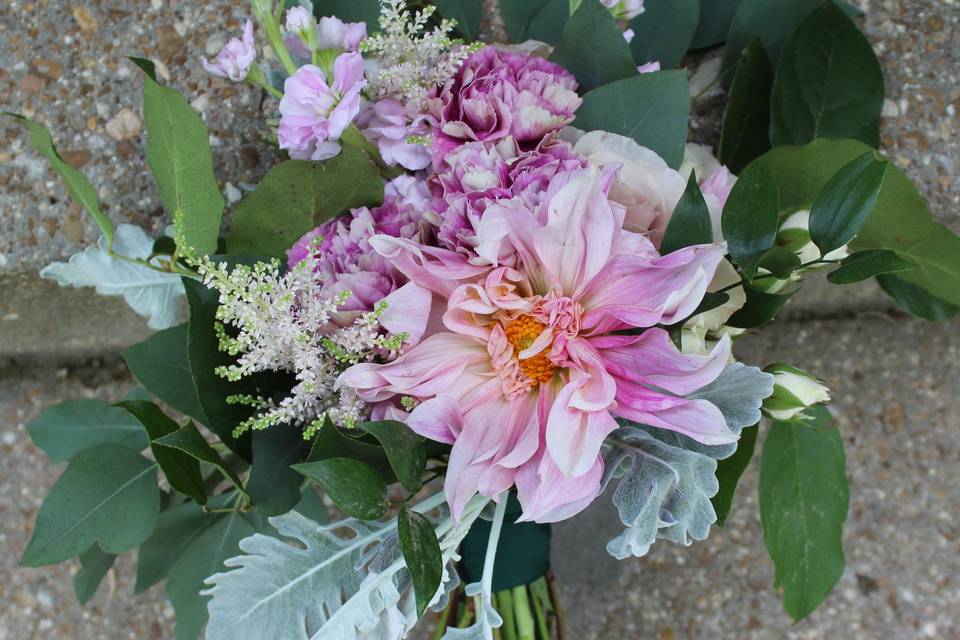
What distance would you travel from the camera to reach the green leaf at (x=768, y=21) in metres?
0.48

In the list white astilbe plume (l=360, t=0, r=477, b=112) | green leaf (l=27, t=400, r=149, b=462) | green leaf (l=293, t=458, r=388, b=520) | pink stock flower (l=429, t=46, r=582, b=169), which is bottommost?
green leaf (l=27, t=400, r=149, b=462)

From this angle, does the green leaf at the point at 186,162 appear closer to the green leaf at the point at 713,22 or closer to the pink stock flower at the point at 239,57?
the pink stock flower at the point at 239,57

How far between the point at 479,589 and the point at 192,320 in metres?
0.19

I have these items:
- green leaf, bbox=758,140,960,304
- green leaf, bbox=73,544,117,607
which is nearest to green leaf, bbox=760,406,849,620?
green leaf, bbox=758,140,960,304

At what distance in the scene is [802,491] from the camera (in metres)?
0.47

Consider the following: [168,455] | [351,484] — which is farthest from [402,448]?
[168,455]

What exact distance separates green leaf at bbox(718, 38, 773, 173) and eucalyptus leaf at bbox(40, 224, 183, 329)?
34 centimetres

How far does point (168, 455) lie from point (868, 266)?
1.13ft

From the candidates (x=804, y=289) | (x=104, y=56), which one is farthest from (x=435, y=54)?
(x=804, y=289)

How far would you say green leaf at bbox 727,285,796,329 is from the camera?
0.37 m

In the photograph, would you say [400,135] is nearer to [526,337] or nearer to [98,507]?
[526,337]

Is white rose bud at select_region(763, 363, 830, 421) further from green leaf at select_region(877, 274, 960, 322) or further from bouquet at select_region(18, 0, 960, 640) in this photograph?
green leaf at select_region(877, 274, 960, 322)

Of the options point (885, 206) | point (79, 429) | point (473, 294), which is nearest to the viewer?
point (473, 294)

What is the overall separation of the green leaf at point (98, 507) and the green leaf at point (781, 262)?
359mm
